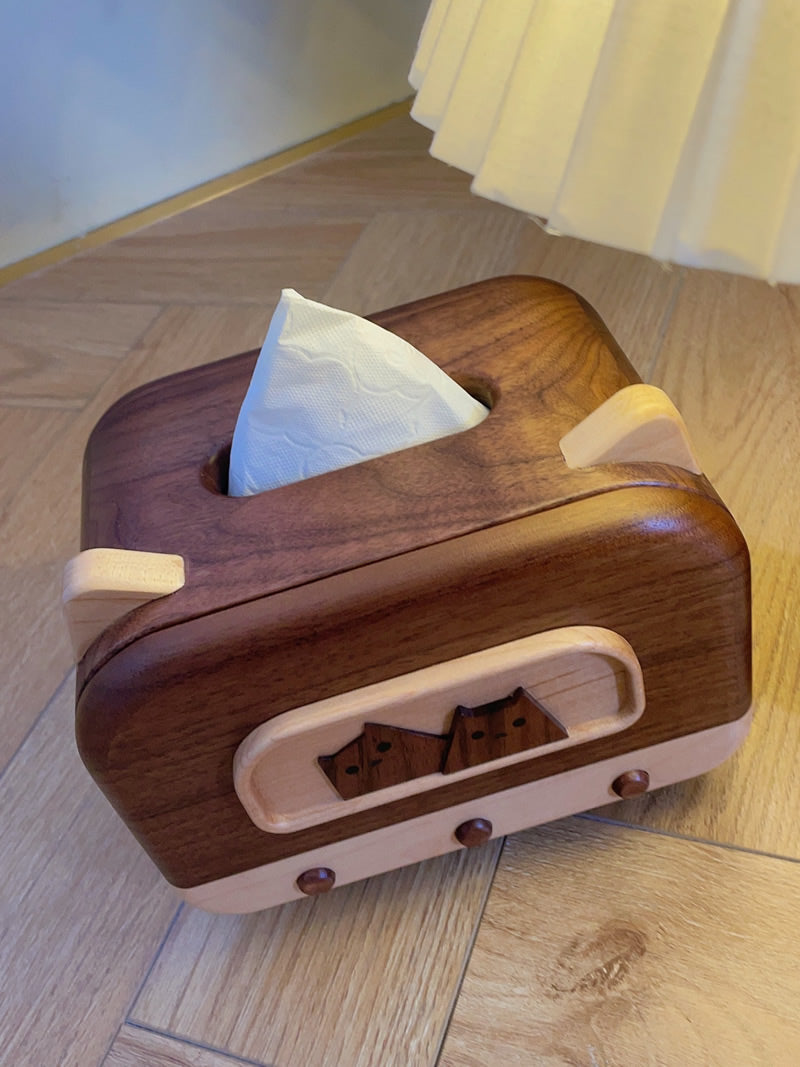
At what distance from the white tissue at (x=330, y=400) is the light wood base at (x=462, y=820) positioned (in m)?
0.18

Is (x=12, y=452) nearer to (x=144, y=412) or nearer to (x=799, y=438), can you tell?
(x=144, y=412)

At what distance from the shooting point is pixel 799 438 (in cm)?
69

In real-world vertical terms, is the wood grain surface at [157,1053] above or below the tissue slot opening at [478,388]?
below

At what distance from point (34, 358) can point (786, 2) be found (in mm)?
827

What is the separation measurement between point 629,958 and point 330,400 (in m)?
0.30

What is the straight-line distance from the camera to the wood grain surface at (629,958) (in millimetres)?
426

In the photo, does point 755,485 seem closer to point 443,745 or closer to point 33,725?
point 443,745

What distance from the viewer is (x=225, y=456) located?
48 cm

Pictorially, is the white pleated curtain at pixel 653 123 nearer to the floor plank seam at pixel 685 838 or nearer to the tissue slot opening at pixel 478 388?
the tissue slot opening at pixel 478 388

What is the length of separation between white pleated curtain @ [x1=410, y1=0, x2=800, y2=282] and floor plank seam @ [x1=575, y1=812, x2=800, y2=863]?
12.1 inches

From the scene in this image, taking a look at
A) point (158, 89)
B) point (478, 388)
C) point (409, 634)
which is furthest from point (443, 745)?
point (158, 89)

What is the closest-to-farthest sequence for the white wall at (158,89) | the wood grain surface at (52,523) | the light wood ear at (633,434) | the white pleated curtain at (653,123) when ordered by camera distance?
1. the white pleated curtain at (653,123)
2. the light wood ear at (633,434)
3. the wood grain surface at (52,523)
4. the white wall at (158,89)

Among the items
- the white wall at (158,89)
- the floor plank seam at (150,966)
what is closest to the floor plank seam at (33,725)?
the floor plank seam at (150,966)

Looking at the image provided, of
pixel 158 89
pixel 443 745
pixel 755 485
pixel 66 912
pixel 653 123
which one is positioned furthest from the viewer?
pixel 158 89
